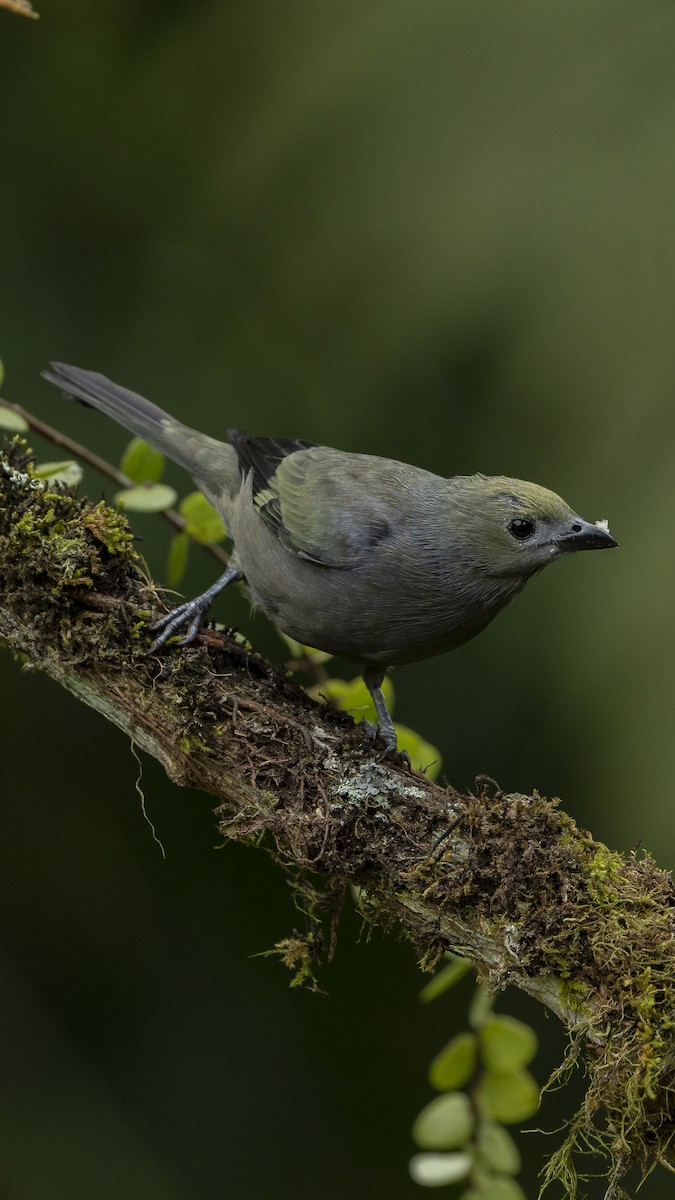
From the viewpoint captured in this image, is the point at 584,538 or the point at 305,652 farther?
the point at 305,652

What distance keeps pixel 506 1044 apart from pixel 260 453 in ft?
7.42

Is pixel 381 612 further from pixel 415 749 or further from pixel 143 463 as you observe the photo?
pixel 143 463

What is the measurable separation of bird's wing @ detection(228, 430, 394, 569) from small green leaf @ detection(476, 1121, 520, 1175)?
5.55 ft

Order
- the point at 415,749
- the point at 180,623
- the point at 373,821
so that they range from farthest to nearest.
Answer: the point at 415,749
the point at 180,623
the point at 373,821

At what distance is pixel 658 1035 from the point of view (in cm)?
253

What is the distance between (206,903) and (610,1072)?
3388mm

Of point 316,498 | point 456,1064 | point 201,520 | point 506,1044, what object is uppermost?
point 316,498

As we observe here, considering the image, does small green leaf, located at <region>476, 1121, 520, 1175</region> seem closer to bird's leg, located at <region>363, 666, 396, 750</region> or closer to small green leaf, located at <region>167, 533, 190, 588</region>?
bird's leg, located at <region>363, 666, 396, 750</region>

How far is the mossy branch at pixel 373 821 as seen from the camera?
260 cm

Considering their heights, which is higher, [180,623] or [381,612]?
[381,612]

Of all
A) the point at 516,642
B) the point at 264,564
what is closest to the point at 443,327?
the point at 516,642

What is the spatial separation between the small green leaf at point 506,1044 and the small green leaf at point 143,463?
1.92 metres

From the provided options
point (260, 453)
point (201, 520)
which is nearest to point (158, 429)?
point (260, 453)

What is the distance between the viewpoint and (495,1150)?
3070 millimetres
